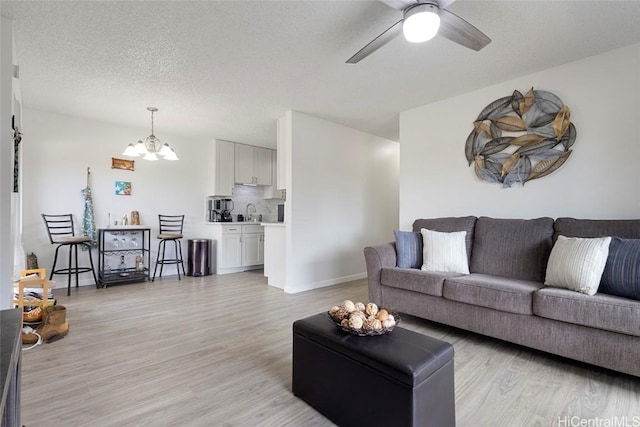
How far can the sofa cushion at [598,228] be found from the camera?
227cm

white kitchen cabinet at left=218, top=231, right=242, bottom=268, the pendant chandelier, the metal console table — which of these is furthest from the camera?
white kitchen cabinet at left=218, top=231, right=242, bottom=268

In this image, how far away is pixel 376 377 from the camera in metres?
1.35

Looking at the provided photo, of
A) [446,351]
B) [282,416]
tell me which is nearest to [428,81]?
[446,351]

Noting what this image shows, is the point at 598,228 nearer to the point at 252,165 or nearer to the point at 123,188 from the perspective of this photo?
the point at 252,165

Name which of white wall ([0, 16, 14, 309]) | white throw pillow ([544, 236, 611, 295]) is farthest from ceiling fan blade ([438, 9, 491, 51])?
white wall ([0, 16, 14, 309])

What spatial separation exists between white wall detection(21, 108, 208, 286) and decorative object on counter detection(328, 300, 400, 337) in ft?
14.5

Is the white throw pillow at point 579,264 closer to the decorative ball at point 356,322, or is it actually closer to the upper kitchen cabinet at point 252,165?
the decorative ball at point 356,322

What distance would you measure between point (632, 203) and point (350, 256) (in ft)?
10.9

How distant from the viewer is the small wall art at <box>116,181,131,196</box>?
4.81 meters

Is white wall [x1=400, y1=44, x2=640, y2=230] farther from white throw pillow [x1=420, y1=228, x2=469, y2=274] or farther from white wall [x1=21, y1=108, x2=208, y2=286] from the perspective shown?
white wall [x1=21, y1=108, x2=208, y2=286]

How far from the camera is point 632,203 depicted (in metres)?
2.53

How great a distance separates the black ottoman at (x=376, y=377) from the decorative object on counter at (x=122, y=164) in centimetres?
459

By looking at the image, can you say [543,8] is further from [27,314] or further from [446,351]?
[27,314]

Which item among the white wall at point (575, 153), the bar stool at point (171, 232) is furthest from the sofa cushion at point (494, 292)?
the bar stool at point (171, 232)
